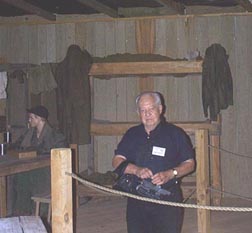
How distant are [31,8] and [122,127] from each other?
1693mm

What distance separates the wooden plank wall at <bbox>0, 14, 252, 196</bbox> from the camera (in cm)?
745

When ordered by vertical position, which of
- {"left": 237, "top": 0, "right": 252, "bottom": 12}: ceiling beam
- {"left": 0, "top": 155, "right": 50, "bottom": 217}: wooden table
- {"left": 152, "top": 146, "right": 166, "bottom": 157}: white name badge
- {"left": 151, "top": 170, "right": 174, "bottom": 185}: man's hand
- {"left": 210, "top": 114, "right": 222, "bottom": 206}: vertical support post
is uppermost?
{"left": 237, "top": 0, "right": 252, "bottom": 12}: ceiling beam

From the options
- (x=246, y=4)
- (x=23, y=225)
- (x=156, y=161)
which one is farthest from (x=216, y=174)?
(x=23, y=225)

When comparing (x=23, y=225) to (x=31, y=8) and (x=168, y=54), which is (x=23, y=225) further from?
(x=168, y=54)

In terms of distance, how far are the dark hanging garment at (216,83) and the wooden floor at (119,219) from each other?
3.69ft

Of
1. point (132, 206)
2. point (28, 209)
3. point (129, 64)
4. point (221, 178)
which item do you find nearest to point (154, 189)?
point (132, 206)

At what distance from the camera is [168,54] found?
24.9 feet

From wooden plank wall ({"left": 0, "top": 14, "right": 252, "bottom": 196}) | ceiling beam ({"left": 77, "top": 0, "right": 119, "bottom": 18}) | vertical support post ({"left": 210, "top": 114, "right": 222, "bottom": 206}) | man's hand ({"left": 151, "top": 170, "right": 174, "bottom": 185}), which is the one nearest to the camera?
man's hand ({"left": 151, "top": 170, "right": 174, "bottom": 185})

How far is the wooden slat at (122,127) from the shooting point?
6.81m

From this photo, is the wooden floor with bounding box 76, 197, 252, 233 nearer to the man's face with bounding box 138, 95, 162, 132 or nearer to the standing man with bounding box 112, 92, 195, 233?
the standing man with bounding box 112, 92, 195, 233

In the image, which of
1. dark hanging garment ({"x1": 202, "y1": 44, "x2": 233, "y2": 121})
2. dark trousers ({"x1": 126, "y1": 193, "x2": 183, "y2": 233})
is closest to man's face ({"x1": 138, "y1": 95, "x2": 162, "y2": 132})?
dark trousers ({"x1": 126, "y1": 193, "x2": 183, "y2": 233})

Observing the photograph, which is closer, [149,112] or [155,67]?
[149,112]

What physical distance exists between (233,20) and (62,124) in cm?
246

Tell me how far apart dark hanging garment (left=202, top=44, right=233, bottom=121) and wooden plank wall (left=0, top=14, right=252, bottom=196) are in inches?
19.7
